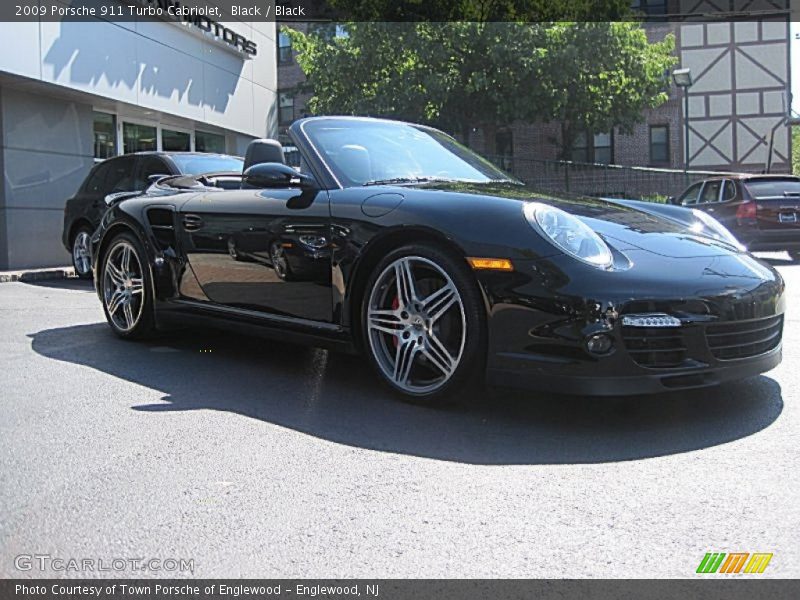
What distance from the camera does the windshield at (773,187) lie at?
13.4 m

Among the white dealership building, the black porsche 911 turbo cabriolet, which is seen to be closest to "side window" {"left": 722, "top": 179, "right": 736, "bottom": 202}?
the black porsche 911 turbo cabriolet

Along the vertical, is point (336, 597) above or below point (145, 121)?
below

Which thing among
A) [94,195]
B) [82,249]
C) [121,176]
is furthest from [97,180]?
[82,249]

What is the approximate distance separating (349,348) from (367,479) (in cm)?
127

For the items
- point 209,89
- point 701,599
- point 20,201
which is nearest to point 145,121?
point 209,89

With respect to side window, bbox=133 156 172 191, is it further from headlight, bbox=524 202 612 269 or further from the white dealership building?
headlight, bbox=524 202 612 269

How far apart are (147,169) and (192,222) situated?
5085 mm

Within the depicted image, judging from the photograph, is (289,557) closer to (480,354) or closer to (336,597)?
(336,597)

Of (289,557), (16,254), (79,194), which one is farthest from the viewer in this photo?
Result: (16,254)

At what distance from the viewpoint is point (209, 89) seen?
58.2 ft

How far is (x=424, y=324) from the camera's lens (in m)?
3.89

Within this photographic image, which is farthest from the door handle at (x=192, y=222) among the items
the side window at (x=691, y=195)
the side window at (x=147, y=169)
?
the side window at (x=691, y=195)

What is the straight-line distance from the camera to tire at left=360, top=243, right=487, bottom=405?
3678 mm

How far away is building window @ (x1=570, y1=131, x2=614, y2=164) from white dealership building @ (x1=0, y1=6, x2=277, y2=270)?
668 inches
